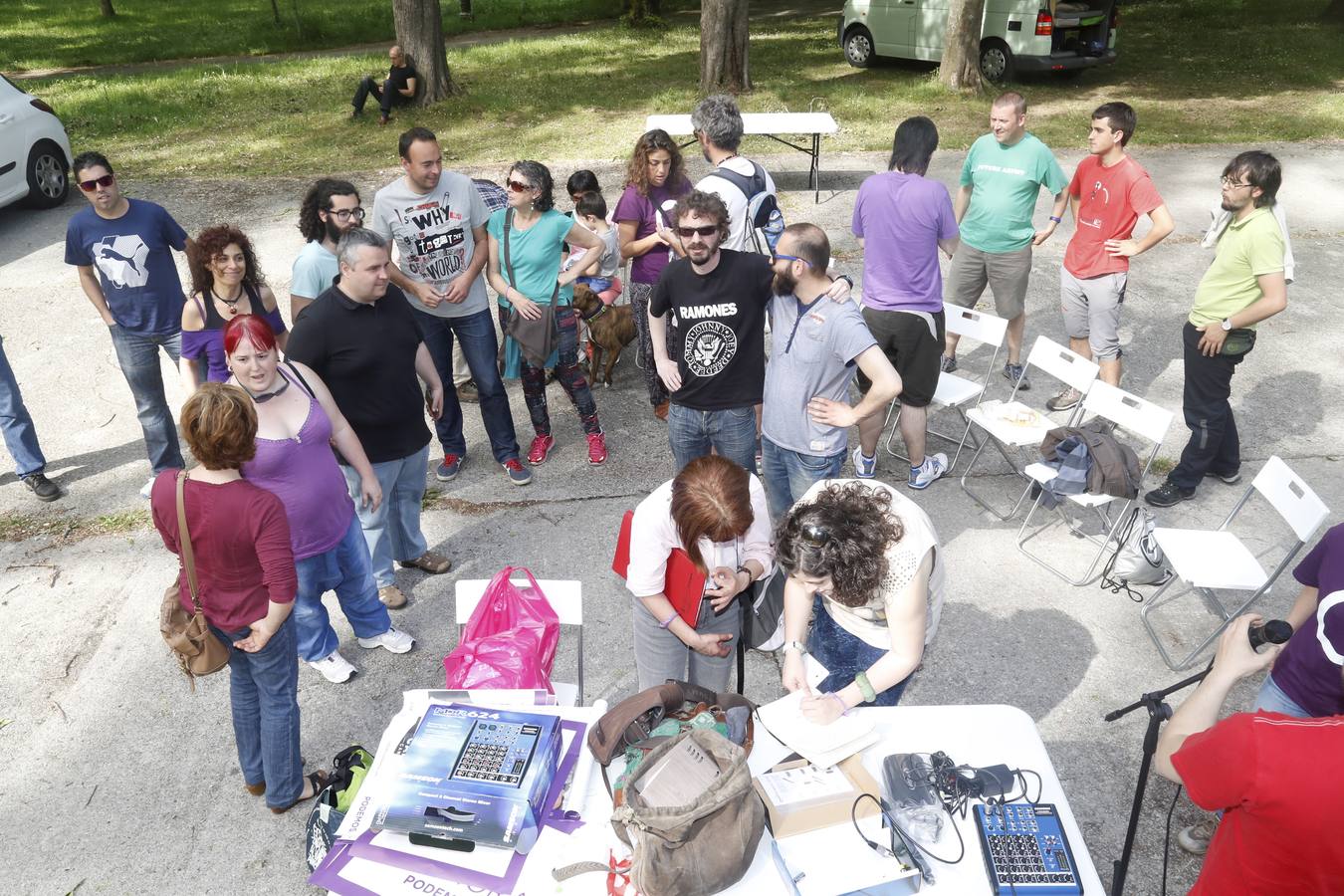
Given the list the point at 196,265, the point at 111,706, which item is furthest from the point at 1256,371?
the point at 111,706

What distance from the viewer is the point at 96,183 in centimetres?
489

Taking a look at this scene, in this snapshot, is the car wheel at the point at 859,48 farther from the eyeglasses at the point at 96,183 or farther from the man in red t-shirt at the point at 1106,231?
the eyeglasses at the point at 96,183

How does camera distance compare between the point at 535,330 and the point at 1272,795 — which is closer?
the point at 1272,795

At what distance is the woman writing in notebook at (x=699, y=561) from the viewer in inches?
115

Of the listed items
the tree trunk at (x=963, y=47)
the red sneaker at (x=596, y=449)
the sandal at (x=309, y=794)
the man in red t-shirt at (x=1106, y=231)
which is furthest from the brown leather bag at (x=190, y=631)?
the tree trunk at (x=963, y=47)

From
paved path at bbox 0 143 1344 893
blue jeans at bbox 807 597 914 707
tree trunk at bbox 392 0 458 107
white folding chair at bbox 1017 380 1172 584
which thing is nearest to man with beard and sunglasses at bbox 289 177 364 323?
paved path at bbox 0 143 1344 893

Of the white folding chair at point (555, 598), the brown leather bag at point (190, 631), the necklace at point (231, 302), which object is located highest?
the necklace at point (231, 302)

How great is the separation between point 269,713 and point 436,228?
2.73 m

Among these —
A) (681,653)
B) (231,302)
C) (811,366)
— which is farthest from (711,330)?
(231,302)

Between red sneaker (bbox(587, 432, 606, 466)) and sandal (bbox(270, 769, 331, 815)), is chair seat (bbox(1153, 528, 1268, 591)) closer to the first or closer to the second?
red sneaker (bbox(587, 432, 606, 466))

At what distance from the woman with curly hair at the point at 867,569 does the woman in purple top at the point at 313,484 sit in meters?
1.79

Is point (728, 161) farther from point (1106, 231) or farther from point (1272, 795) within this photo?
point (1272, 795)

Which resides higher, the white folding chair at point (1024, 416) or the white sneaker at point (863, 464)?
the white folding chair at point (1024, 416)

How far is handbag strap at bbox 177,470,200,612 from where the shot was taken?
2941mm
